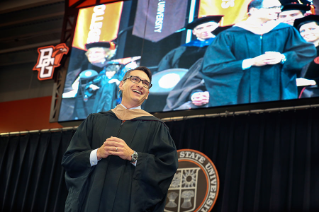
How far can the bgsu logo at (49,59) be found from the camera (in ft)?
19.8

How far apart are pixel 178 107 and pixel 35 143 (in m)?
2.46

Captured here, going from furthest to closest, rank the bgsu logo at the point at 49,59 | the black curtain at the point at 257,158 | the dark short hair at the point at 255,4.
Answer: the bgsu logo at the point at 49,59 → the dark short hair at the point at 255,4 → the black curtain at the point at 257,158

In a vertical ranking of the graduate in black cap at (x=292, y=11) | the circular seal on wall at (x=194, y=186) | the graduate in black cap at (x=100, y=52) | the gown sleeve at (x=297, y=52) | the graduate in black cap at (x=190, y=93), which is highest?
the graduate in black cap at (x=292, y=11)

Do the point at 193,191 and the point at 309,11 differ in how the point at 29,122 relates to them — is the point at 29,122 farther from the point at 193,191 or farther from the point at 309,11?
the point at 309,11

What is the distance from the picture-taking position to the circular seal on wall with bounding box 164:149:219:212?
14.1 feet

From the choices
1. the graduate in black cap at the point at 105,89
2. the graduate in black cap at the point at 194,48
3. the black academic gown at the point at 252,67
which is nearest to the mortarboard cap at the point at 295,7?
the black academic gown at the point at 252,67

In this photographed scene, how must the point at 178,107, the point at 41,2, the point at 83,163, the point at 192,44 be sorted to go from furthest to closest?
the point at 41,2, the point at 192,44, the point at 178,107, the point at 83,163

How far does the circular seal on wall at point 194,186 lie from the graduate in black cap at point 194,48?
44.0 inches

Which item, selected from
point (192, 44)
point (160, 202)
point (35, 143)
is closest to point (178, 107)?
point (192, 44)

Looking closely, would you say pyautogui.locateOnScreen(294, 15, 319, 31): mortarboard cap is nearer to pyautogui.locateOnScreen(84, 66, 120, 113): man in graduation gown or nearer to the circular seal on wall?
the circular seal on wall

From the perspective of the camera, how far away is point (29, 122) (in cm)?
707

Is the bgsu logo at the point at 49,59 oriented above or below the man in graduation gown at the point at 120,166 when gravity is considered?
above

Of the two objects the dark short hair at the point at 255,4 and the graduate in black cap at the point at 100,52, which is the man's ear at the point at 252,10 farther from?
the graduate in black cap at the point at 100,52

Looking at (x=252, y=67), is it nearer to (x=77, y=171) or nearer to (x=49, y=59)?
(x=77, y=171)
